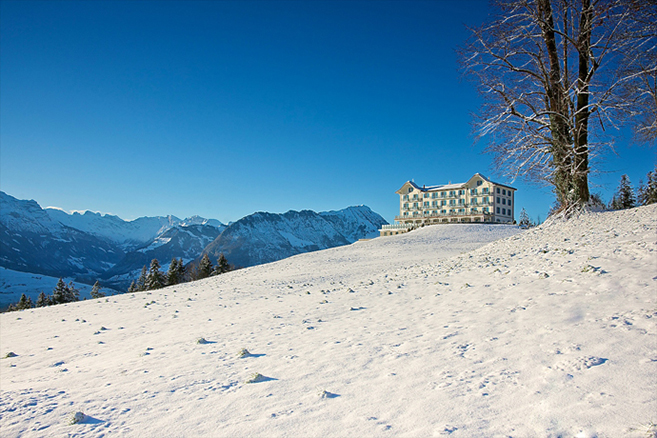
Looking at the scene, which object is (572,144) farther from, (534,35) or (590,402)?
(590,402)

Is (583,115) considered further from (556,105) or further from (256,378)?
(256,378)

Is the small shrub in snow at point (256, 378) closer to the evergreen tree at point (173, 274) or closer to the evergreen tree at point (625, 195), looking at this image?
the evergreen tree at point (173, 274)

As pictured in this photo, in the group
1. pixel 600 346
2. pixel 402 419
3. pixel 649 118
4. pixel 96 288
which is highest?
pixel 649 118

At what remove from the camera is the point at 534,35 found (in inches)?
616

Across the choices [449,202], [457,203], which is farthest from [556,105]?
[449,202]

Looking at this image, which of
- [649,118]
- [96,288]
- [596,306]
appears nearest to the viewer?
[596,306]

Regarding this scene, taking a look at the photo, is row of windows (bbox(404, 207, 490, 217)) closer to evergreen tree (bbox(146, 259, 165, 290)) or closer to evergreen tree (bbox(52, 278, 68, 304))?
evergreen tree (bbox(146, 259, 165, 290))

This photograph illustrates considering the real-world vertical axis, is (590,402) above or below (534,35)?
below

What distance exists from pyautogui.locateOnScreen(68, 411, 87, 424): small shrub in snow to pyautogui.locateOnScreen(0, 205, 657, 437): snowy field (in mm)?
37

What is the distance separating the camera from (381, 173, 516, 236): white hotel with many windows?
86.8 meters

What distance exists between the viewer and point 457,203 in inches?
3716

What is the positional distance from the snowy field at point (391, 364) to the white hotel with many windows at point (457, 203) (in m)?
73.6

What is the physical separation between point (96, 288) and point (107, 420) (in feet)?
257

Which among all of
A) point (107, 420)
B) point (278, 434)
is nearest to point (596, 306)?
point (278, 434)
